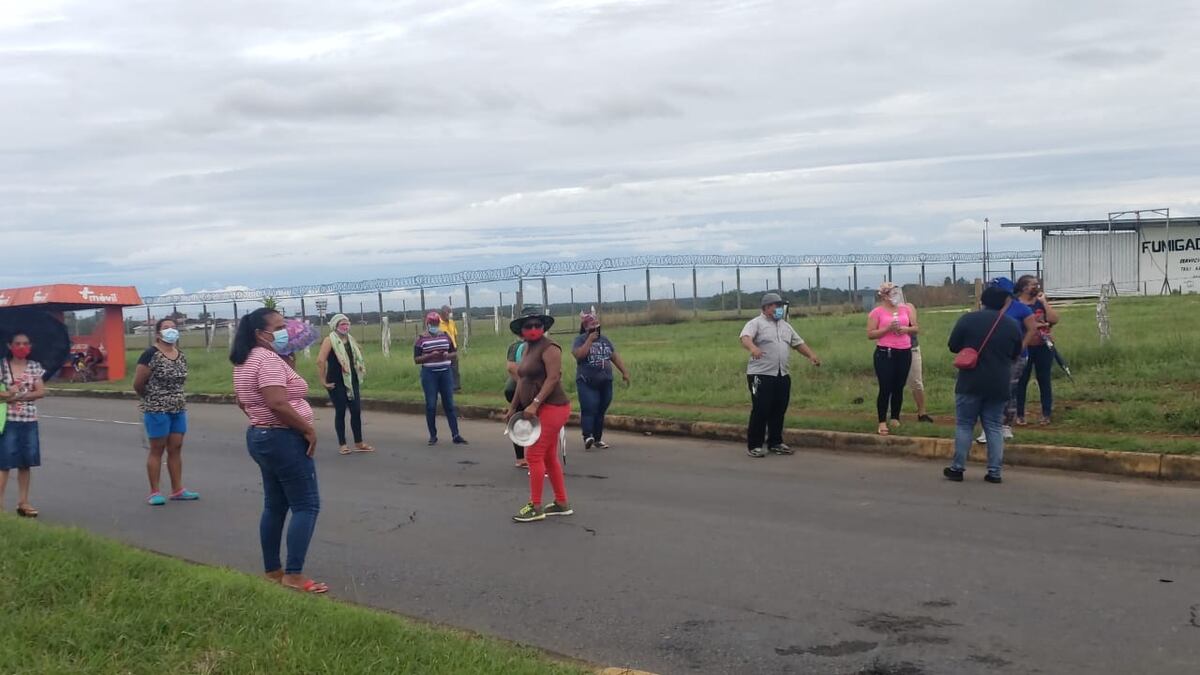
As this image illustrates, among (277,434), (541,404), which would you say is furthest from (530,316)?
(277,434)

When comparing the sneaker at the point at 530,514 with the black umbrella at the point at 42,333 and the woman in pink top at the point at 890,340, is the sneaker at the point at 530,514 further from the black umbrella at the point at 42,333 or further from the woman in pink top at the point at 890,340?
the woman in pink top at the point at 890,340

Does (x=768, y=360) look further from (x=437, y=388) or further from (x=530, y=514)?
(x=437, y=388)

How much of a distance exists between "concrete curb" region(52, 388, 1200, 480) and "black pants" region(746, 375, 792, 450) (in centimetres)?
68

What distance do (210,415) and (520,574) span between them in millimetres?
14276

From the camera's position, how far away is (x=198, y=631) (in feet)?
16.6

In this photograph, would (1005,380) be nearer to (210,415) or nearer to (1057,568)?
(1057,568)

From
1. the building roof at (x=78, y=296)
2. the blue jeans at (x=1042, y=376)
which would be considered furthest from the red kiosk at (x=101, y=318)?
the blue jeans at (x=1042, y=376)

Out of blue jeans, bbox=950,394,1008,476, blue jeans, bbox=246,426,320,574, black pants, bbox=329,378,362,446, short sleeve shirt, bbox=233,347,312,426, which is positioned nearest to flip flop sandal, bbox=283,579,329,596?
blue jeans, bbox=246,426,320,574

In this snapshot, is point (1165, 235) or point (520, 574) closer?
point (520, 574)

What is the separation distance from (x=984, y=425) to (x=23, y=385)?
8212 mm

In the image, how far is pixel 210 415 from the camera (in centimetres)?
1966

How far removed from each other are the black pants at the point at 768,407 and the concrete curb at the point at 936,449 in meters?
0.68

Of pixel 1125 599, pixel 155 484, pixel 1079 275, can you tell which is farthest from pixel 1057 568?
pixel 1079 275

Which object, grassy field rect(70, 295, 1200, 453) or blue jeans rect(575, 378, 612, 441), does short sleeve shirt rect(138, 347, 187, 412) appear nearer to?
blue jeans rect(575, 378, 612, 441)
